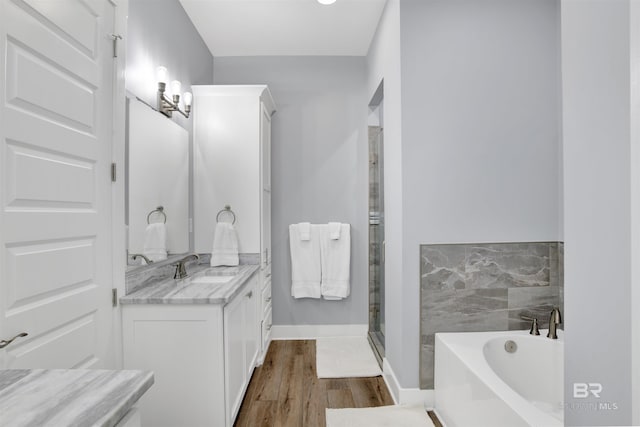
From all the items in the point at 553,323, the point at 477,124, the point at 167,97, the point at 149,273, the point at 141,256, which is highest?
the point at 167,97

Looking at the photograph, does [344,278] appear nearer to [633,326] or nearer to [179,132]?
[179,132]

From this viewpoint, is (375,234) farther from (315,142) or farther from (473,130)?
(473,130)

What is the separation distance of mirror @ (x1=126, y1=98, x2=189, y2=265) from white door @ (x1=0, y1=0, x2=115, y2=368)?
342 mm

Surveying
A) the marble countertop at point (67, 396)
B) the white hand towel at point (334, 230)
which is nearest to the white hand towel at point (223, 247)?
the white hand towel at point (334, 230)

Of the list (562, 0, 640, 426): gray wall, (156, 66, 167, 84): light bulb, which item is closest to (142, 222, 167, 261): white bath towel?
(156, 66, 167, 84): light bulb

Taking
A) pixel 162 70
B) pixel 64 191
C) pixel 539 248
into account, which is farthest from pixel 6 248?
pixel 539 248

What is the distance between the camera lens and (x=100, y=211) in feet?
5.51

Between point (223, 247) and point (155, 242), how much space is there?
2.44ft

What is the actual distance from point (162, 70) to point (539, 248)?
263 cm

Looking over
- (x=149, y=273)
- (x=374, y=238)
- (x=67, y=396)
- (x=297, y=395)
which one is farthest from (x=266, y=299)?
(x=67, y=396)

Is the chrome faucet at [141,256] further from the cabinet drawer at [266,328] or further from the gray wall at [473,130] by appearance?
the gray wall at [473,130]

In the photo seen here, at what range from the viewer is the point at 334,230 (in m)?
3.53

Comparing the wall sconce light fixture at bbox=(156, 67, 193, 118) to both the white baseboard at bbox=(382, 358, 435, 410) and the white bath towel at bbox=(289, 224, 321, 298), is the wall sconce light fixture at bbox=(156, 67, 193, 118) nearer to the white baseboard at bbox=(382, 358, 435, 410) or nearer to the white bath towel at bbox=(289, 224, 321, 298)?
the white bath towel at bbox=(289, 224, 321, 298)

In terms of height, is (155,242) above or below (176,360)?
above
